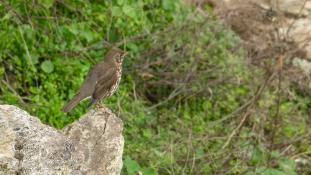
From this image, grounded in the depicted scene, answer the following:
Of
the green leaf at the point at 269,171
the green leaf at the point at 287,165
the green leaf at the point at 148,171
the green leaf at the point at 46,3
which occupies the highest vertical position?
the green leaf at the point at 46,3

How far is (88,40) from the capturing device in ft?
30.6

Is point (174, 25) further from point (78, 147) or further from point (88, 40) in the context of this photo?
point (78, 147)

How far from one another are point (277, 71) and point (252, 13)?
1.98m

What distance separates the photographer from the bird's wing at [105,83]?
23.1ft

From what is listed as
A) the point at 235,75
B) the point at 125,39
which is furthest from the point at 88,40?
the point at 235,75

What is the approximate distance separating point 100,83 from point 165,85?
9.75 ft

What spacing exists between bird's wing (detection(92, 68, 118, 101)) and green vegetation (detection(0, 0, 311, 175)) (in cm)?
88

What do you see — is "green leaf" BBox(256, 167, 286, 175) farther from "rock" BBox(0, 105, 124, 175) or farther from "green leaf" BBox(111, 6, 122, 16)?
"rock" BBox(0, 105, 124, 175)

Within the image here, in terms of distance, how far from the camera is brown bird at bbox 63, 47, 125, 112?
23.2 feet

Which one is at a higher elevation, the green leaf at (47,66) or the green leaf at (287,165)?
the green leaf at (47,66)

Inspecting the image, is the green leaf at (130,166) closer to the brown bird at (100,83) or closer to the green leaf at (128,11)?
the brown bird at (100,83)

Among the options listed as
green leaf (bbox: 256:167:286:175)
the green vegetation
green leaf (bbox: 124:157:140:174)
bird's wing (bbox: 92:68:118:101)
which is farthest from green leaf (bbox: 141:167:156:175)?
green leaf (bbox: 256:167:286:175)

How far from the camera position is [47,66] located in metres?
8.87

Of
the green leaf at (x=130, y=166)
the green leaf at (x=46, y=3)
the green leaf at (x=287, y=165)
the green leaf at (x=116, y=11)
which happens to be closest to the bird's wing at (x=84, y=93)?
the green leaf at (x=130, y=166)
